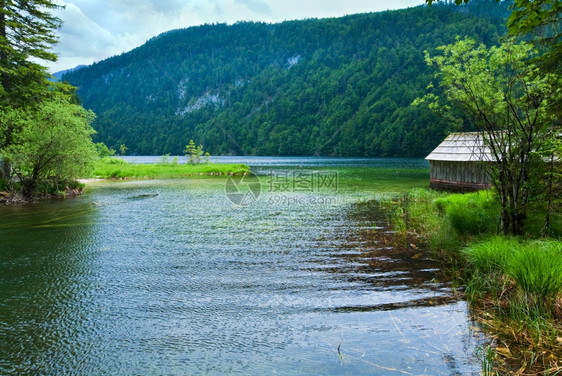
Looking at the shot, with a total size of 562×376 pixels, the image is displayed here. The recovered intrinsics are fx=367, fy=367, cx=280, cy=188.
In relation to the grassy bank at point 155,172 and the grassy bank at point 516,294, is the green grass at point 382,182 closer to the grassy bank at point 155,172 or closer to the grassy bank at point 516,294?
the grassy bank at point 155,172

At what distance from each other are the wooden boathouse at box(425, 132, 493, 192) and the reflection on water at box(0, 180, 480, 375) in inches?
648

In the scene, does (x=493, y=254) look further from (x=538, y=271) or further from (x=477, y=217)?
(x=477, y=217)

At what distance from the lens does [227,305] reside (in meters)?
8.43

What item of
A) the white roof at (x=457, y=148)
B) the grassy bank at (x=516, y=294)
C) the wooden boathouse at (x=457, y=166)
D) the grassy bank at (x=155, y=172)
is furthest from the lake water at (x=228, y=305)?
the grassy bank at (x=155, y=172)

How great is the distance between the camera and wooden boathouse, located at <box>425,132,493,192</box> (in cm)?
2838

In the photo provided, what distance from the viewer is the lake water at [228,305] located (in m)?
6.12

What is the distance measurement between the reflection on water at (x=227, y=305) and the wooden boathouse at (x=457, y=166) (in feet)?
54.0

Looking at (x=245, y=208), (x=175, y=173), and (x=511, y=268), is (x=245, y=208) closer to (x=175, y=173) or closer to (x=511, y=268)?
(x=511, y=268)

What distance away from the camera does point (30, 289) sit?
9570 mm

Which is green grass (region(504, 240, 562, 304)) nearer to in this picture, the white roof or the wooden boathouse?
the wooden boathouse

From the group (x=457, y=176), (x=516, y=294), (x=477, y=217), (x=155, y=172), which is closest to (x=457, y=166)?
(x=457, y=176)

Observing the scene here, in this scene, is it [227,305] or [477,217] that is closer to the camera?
[227,305]

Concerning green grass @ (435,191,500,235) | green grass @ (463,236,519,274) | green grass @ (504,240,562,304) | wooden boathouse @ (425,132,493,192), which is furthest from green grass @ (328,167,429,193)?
green grass @ (504,240,562,304)

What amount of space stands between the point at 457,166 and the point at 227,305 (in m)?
28.0
